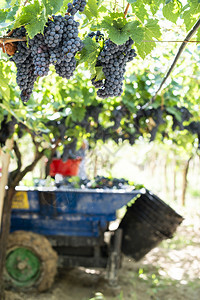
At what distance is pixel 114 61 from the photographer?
1335 millimetres

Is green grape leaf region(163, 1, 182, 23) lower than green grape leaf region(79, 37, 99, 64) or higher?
higher

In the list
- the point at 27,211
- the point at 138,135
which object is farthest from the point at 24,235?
the point at 138,135

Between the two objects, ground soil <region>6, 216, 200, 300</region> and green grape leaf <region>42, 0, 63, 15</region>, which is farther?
ground soil <region>6, 216, 200, 300</region>

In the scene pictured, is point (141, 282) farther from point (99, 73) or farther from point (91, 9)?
point (91, 9)

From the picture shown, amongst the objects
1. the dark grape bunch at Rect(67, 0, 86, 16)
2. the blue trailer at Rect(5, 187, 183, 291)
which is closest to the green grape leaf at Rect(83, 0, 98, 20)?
the dark grape bunch at Rect(67, 0, 86, 16)

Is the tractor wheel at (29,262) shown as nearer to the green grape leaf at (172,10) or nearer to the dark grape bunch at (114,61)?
the dark grape bunch at (114,61)

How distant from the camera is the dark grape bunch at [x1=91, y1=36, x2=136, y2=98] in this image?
1321 mm

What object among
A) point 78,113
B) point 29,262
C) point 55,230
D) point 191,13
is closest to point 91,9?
point 191,13

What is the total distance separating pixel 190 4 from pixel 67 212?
137 inches

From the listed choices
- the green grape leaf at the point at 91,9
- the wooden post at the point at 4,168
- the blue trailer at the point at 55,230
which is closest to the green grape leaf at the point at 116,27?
the green grape leaf at the point at 91,9

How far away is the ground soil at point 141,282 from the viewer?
4.51 meters

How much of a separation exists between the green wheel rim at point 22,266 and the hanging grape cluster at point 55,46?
359cm

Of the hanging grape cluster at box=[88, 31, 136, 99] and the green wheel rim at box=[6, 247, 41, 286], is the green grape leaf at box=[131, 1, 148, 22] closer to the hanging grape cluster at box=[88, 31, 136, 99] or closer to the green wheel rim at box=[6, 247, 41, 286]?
the hanging grape cluster at box=[88, 31, 136, 99]

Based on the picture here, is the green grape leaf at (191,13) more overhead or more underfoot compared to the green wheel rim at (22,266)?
more overhead
